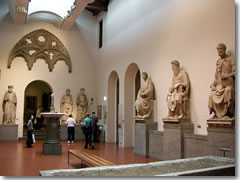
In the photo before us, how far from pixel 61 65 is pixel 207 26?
1171 cm

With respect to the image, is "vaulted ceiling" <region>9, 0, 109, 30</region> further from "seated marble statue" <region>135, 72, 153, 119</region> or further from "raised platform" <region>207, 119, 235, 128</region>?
"raised platform" <region>207, 119, 235, 128</region>

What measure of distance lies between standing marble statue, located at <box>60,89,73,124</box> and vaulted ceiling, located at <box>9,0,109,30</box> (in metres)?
4.11

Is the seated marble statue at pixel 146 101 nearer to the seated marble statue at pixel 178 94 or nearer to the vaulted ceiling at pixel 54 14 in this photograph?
the seated marble statue at pixel 178 94

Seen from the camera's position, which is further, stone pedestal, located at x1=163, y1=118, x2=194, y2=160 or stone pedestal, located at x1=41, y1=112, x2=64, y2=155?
stone pedestal, located at x1=41, y1=112, x2=64, y2=155

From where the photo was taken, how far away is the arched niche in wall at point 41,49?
57.7ft

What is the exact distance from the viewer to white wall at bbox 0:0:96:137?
17125mm

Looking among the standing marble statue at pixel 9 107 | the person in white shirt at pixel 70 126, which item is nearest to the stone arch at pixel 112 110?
the person in white shirt at pixel 70 126

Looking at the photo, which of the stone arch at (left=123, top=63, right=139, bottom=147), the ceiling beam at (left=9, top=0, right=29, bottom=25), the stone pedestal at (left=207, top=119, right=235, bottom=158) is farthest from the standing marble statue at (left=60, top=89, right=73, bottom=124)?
the stone pedestal at (left=207, top=119, right=235, bottom=158)

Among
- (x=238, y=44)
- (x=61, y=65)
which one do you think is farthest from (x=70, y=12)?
(x=238, y=44)

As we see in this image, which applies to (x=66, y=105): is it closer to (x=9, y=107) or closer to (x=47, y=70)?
(x=47, y=70)

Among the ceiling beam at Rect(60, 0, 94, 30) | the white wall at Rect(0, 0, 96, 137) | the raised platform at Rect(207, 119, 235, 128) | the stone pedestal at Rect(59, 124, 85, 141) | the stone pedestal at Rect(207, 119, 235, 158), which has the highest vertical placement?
the ceiling beam at Rect(60, 0, 94, 30)

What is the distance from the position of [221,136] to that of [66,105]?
39.6ft

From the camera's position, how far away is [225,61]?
718 cm

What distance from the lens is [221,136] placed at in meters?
6.96
